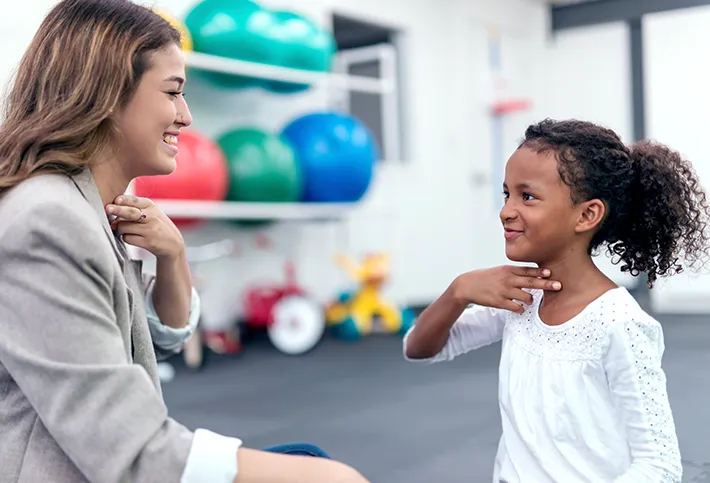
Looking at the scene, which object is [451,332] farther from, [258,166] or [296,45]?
[296,45]

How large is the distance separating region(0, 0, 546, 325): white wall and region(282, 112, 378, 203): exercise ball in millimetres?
522

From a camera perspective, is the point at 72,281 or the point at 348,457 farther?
the point at 348,457

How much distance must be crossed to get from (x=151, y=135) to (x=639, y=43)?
19.6ft

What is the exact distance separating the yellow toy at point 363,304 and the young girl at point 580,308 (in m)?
3.02

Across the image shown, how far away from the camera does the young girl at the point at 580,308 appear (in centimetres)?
86

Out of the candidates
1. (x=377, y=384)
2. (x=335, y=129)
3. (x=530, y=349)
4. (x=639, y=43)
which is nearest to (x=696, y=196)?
(x=530, y=349)

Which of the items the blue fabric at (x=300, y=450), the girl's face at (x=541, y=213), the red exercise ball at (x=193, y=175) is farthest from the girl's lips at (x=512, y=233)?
the red exercise ball at (x=193, y=175)

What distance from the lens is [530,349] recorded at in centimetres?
97

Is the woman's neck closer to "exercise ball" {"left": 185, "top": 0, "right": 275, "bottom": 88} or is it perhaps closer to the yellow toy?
"exercise ball" {"left": 185, "top": 0, "right": 275, "bottom": 88}

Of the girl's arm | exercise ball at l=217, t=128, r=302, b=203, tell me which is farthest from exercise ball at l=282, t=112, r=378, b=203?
the girl's arm

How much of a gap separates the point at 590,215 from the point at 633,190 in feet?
0.29

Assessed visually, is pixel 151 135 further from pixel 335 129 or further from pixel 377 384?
pixel 335 129

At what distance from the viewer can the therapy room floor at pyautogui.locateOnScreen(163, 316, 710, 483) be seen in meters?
1.92

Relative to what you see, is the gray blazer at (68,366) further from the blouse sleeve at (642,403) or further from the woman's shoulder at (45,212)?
the blouse sleeve at (642,403)
